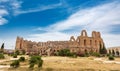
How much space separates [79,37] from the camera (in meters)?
103

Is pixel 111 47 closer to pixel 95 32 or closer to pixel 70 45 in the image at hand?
pixel 95 32

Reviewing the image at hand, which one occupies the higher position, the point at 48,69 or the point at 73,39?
the point at 73,39

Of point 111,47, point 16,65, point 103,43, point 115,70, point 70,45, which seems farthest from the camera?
→ point 111,47

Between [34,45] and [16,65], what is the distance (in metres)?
69.6

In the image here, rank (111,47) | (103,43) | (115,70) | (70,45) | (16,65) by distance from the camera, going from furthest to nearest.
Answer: (111,47)
(103,43)
(70,45)
(16,65)
(115,70)

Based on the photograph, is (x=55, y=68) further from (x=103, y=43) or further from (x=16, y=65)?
(x=103, y=43)

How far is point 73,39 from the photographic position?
340 feet

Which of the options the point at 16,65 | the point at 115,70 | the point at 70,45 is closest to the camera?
the point at 115,70

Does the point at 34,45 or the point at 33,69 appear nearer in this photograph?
the point at 33,69

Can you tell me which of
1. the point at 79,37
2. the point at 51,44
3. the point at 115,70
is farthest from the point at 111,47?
the point at 115,70

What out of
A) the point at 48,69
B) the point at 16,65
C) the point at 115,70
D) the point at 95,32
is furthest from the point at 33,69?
the point at 95,32

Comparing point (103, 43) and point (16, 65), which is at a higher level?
point (103, 43)

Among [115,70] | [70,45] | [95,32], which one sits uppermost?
[95,32]

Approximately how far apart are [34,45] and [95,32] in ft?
127
